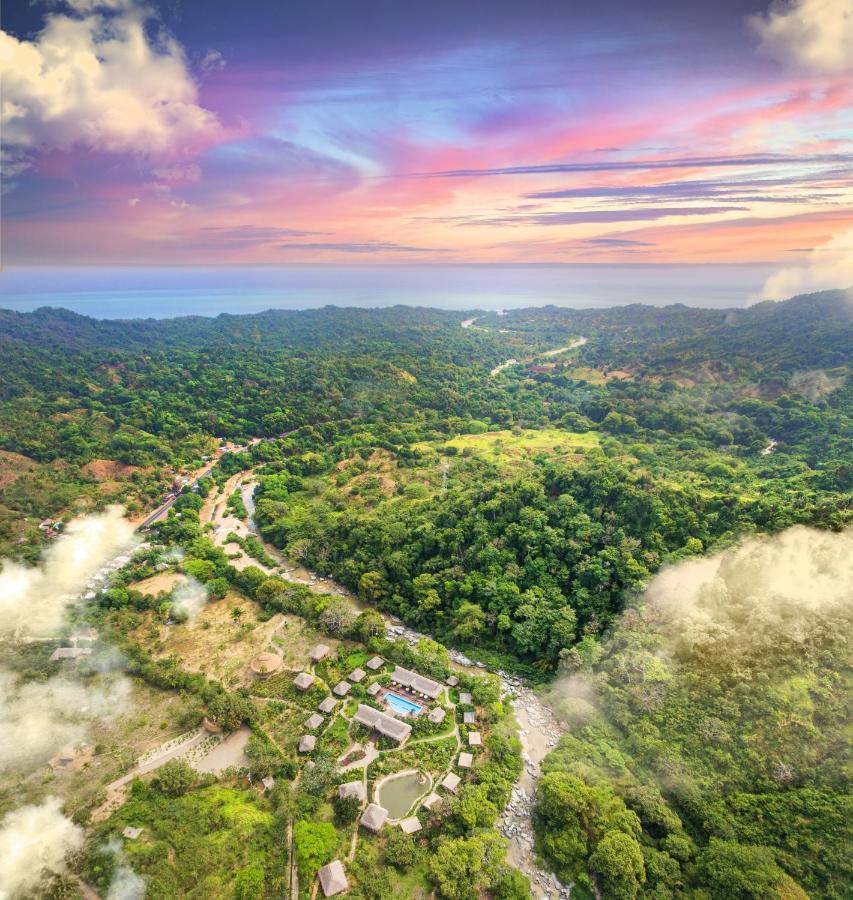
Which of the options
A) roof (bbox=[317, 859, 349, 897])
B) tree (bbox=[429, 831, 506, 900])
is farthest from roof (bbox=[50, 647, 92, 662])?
tree (bbox=[429, 831, 506, 900])

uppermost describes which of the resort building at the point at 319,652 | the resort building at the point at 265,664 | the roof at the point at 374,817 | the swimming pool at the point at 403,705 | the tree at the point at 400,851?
the resort building at the point at 265,664

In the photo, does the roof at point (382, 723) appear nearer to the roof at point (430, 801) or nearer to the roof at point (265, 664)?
the roof at point (430, 801)

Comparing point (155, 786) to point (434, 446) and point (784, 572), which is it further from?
point (434, 446)

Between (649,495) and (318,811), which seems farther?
(649,495)

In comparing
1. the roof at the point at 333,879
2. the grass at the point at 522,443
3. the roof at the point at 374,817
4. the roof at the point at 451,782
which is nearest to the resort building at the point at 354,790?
the roof at the point at 374,817

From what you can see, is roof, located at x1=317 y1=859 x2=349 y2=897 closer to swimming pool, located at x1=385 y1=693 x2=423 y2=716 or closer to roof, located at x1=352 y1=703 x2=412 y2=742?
roof, located at x1=352 y1=703 x2=412 y2=742

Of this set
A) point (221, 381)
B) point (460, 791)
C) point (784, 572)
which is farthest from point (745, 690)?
point (221, 381)
